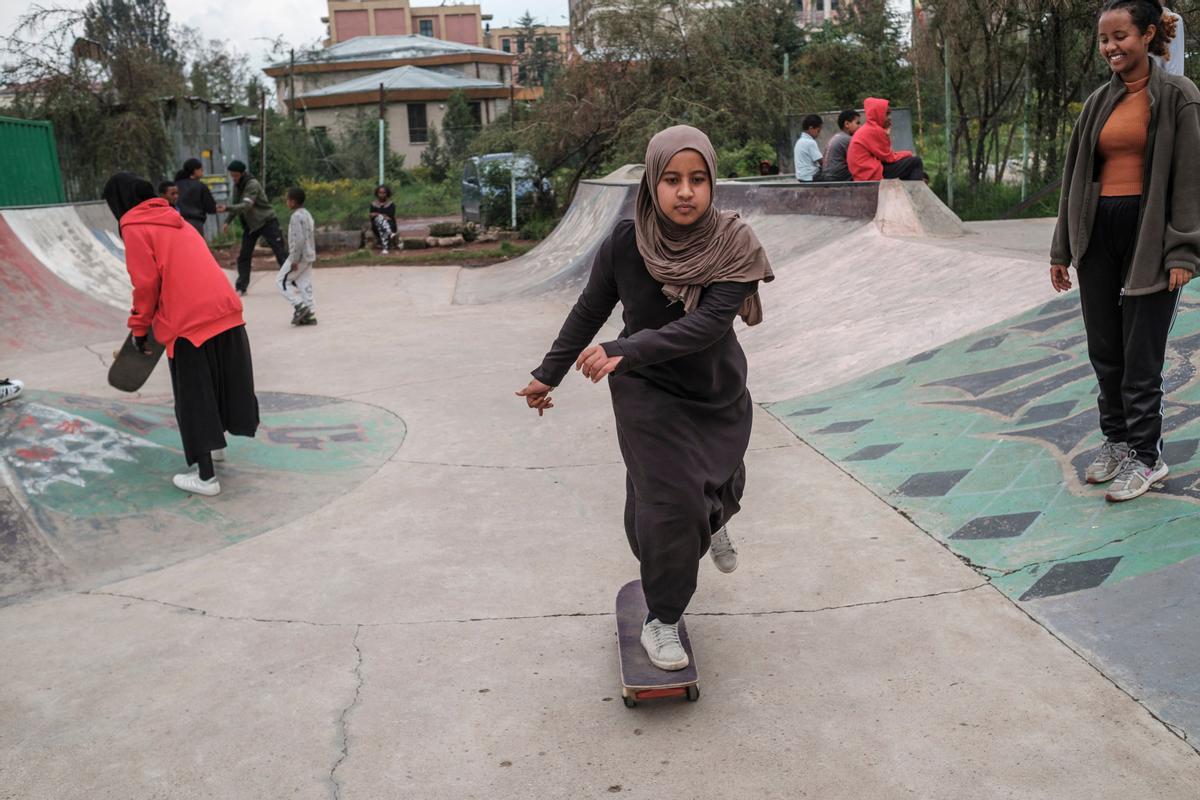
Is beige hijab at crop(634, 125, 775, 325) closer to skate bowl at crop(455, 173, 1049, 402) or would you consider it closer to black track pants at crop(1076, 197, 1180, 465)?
black track pants at crop(1076, 197, 1180, 465)

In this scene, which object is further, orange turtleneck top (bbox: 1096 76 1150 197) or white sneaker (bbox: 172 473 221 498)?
white sneaker (bbox: 172 473 221 498)

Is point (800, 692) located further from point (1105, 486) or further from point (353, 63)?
point (353, 63)

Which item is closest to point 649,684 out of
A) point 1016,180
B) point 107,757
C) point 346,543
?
point 107,757

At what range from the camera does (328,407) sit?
289 inches

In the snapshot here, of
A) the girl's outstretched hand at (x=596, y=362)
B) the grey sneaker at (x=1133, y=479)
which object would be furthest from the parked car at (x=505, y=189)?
the girl's outstretched hand at (x=596, y=362)

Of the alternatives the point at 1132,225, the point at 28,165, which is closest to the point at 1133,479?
the point at 1132,225

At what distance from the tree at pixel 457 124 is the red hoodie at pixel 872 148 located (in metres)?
27.4

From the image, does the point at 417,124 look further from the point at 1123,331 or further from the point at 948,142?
the point at 1123,331

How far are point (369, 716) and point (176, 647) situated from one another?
95cm

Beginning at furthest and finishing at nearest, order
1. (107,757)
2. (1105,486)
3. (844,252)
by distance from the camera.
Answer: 1. (844,252)
2. (1105,486)
3. (107,757)

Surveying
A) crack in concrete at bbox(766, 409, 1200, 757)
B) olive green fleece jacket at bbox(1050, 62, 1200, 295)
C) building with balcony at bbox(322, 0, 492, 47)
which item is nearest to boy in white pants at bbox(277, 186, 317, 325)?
crack in concrete at bbox(766, 409, 1200, 757)

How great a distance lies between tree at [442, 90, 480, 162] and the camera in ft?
124

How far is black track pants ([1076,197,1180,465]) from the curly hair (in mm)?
555

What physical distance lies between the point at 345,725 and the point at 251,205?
454 inches
